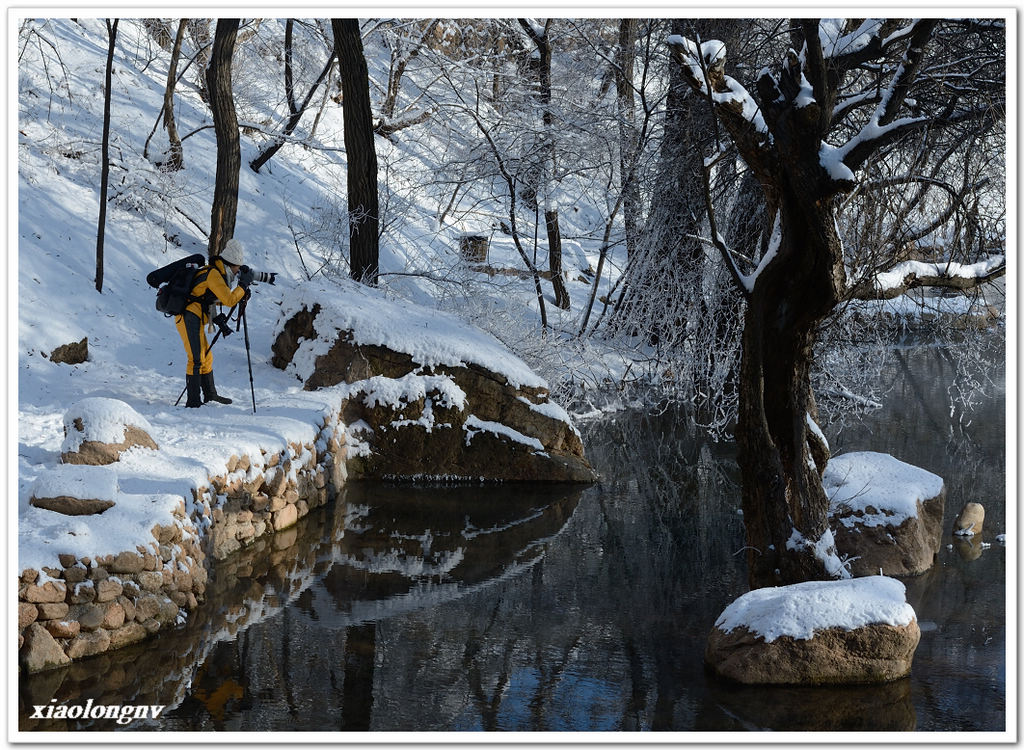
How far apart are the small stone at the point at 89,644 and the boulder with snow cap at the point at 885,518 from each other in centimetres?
528

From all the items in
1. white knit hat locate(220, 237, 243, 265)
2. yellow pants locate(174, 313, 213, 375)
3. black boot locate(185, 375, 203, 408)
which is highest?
white knit hat locate(220, 237, 243, 265)

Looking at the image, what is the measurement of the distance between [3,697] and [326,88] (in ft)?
55.1

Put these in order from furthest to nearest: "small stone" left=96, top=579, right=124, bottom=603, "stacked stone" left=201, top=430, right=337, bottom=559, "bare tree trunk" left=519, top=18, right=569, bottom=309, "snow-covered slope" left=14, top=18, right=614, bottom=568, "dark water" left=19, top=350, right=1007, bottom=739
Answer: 1. "bare tree trunk" left=519, top=18, right=569, bottom=309
2. "snow-covered slope" left=14, top=18, right=614, bottom=568
3. "stacked stone" left=201, top=430, right=337, bottom=559
4. "small stone" left=96, top=579, right=124, bottom=603
5. "dark water" left=19, top=350, right=1007, bottom=739

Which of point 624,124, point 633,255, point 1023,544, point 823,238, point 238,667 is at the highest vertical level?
point 624,124

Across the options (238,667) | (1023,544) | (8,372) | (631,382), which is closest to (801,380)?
(1023,544)

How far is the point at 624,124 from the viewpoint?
14.6 meters

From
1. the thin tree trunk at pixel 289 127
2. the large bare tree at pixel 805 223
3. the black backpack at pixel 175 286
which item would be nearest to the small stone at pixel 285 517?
the black backpack at pixel 175 286

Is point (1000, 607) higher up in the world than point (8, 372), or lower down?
lower down

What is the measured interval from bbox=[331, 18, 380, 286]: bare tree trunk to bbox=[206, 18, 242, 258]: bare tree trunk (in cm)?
148

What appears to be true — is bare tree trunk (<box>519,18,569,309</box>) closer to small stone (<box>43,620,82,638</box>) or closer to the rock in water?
the rock in water

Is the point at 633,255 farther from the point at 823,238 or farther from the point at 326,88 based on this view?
the point at 326,88

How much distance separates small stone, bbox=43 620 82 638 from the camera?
5.83 meters

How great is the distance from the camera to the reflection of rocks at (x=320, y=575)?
5.59 metres

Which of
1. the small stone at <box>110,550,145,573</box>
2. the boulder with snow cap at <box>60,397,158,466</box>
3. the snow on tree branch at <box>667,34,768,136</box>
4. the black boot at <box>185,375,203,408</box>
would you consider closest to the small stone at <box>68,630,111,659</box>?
the small stone at <box>110,550,145,573</box>
